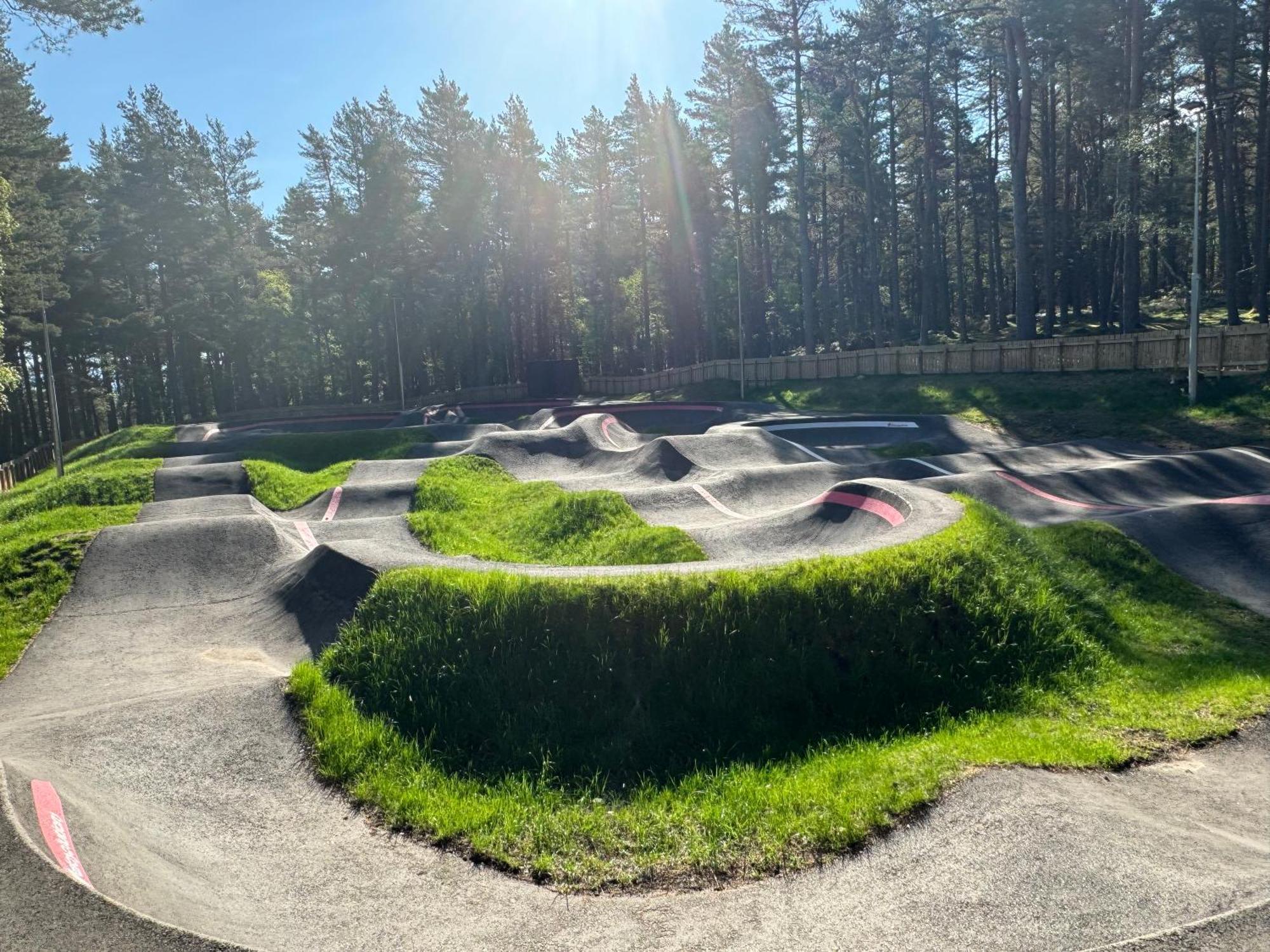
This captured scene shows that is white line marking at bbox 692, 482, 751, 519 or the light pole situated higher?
the light pole

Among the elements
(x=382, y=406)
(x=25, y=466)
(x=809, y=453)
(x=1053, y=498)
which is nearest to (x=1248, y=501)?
(x=1053, y=498)

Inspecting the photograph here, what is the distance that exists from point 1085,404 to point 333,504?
25810mm

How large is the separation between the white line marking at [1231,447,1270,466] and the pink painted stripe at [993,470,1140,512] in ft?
20.2

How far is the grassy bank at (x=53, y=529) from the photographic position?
12273 mm

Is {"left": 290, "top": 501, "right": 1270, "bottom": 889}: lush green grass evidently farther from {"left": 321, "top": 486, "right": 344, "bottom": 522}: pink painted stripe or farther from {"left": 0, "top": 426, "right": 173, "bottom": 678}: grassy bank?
{"left": 321, "top": 486, "right": 344, "bottom": 522}: pink painted stripe

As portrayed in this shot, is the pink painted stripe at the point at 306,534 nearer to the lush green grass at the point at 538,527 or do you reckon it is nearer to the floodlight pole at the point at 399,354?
the lush green grass at the point at 538,527

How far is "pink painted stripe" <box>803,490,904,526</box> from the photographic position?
42.1ft

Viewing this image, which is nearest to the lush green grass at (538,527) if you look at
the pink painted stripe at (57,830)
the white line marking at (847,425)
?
the pink painted stripe at (57,830)

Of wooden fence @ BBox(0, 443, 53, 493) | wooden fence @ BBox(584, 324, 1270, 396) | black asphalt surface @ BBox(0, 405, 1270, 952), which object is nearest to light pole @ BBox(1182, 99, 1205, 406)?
wooden fence @ BBox(584, 324, 1270, 396)

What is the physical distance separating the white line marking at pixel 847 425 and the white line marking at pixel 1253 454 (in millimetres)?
10217

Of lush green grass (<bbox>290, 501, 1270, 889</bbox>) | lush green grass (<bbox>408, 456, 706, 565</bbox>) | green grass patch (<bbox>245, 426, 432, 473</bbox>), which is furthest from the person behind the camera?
green grass patch (<bbox>245, 426, 432, 473</bbox>)

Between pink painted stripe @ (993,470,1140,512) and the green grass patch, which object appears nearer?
pink painted stripe @ (993,470,1140,512)

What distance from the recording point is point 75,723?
818 centimetres

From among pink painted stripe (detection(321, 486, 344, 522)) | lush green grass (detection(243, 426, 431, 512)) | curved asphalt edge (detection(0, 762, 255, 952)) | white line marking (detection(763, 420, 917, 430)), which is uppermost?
lush green grass (detection(243, 426, 431, 512))
